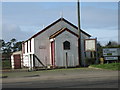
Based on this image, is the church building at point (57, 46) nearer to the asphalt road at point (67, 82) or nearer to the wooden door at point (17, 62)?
the wooden door at point (17, 62)

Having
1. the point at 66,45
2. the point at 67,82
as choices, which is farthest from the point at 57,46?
the point at 67,82

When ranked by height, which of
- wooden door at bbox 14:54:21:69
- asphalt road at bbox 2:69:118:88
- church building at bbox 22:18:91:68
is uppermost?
church building at bbox 22:18:91:68

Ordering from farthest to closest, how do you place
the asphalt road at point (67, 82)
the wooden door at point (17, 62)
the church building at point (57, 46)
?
the wooden door at point (17, 62), the church building at point (57, 46), the asphalt road at point (67, 82)

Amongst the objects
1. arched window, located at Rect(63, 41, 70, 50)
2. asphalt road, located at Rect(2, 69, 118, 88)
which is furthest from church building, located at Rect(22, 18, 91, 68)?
asphalt road, located at Rect(2, 69, 118, 88)

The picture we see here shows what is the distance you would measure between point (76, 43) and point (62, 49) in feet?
6.49

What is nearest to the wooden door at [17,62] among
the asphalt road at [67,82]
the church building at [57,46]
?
the church building at [57,46]

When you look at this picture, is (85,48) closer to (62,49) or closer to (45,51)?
(62,49)

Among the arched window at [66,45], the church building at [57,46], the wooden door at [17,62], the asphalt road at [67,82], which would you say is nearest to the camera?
the asphalt road at [67,82]

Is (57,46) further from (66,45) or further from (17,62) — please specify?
(17,62)

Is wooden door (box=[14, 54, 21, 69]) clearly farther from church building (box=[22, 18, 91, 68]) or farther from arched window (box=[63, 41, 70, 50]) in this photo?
arched window (box=[63, 41, 70, 50])

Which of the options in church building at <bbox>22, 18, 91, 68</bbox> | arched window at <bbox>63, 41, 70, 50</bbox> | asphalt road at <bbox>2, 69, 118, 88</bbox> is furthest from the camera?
arched window at <bbox>63, 41, 70, 50</bbox>

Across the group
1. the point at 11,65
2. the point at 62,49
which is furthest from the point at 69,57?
the point at 11,65

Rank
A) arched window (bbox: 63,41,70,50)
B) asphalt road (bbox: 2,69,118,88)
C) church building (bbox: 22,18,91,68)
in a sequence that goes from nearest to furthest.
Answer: asphalt road (bbox: 2,69,118,88) → church building (bbox: 22,18,91,68) → arched window (bbox: 63,41,70,50)

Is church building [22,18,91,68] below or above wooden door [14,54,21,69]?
above
